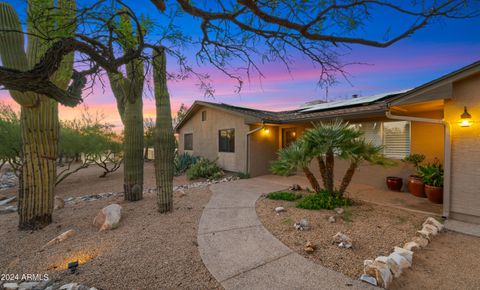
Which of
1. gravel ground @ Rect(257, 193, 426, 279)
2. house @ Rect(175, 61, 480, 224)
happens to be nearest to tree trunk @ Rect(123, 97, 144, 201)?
gravel ground @ Rect(257, 193, 426, 279)

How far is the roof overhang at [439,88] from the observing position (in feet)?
12.4

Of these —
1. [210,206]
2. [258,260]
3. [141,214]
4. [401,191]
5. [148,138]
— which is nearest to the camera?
[258,260]

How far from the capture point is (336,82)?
3.04m

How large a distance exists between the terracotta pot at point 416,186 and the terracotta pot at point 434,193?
0.57 metres

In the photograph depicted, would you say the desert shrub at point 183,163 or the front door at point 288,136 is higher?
the front door at point 288,136

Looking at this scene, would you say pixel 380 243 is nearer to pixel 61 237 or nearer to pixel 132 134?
pixel 61 237

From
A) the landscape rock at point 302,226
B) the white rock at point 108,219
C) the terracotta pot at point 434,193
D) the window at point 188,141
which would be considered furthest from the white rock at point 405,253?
the window at point 188,141

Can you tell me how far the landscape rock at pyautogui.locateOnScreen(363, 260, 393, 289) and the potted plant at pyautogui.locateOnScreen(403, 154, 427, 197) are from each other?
478cm

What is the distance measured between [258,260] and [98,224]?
11.4 feet

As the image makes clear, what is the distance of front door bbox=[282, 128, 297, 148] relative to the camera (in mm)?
9916

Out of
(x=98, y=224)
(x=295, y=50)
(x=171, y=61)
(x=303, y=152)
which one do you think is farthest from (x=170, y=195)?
(x=295, y=50)

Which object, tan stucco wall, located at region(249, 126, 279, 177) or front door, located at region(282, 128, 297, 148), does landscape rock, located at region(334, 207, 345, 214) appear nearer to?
tan stucco wall, located at region(249, 126, 279, 177)

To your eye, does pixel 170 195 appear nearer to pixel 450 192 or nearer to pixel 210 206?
pixel 210 206

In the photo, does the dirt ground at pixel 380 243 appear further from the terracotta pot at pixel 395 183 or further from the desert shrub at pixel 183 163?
the desert shrub at pixel 183 163
